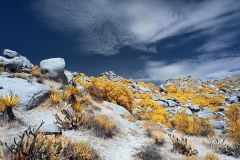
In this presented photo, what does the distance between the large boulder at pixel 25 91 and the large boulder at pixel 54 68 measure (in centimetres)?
518

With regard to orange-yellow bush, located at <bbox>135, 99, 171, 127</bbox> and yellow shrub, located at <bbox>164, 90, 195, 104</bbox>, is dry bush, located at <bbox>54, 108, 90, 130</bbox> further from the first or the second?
yellow shrub, located at <bbox>164, 90, 195, 104</bbox>

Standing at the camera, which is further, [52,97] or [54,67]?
[54,67]

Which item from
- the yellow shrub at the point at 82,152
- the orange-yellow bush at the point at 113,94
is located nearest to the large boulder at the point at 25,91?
the yellow shrub at the point at 82,152

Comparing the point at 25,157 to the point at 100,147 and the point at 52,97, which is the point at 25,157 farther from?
the point at 52,97

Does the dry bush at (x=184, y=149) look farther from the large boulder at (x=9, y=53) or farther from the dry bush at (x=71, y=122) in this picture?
the large boulder at (x=9, y=53)

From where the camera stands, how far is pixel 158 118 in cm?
1527

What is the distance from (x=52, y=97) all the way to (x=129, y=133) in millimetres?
5964

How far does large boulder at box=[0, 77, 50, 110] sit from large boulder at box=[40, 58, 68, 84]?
518cm

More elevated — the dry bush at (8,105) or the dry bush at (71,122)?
the dry bush at (8,105)

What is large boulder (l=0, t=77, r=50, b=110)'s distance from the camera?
9430 millimetres

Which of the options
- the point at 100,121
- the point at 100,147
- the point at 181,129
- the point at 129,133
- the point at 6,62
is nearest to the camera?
the point at 100,147

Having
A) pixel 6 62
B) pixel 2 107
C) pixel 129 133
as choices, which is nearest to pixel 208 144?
pixel 129 133

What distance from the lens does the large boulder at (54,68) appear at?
16.4m

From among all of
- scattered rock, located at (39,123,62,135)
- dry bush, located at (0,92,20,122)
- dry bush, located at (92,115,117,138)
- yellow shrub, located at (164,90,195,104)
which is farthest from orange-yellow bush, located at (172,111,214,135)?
yellow shrub, located at (164,90,195,104)
